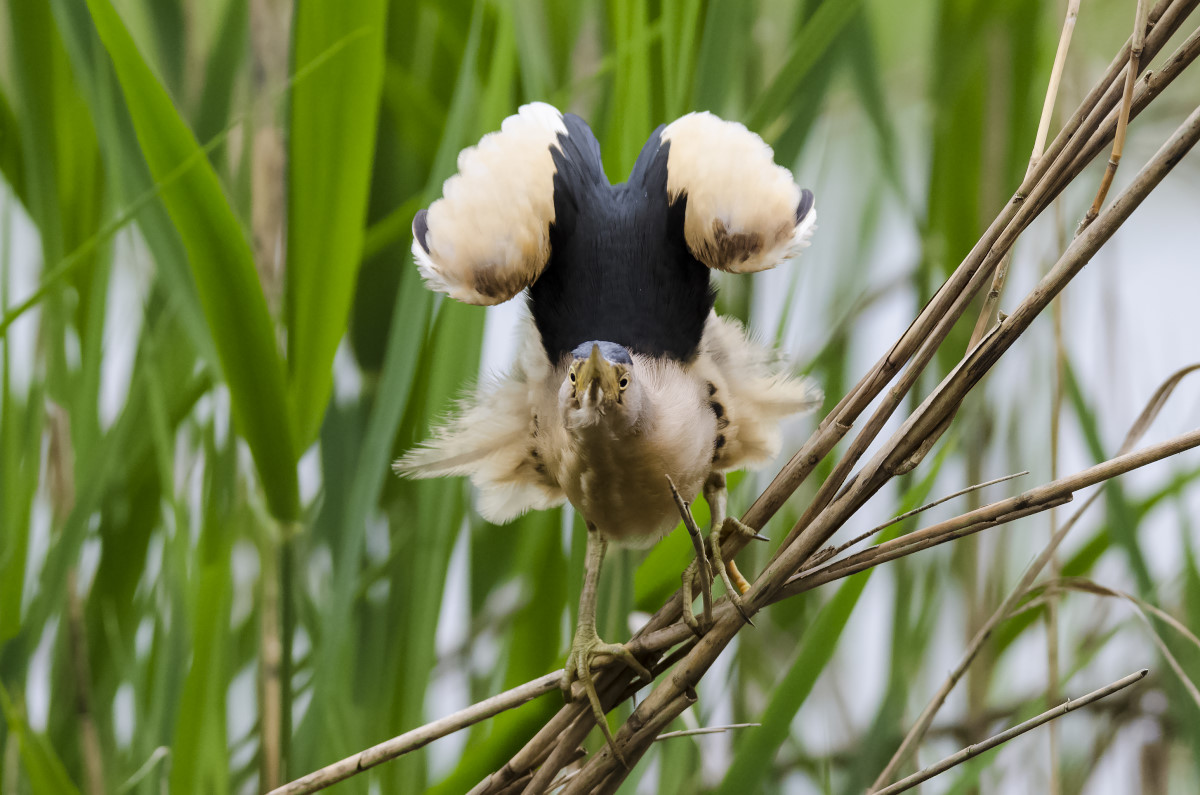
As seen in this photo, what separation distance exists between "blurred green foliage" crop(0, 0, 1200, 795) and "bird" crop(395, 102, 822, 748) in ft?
0.09

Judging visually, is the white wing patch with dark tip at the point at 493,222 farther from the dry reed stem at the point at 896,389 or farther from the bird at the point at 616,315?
the dry reed stem at the point at 896,389

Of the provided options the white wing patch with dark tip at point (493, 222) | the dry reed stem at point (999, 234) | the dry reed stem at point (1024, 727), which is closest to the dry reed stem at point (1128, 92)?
the dry reed stem at point (999, 234)

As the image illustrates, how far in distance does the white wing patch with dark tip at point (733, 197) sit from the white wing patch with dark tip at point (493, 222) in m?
0.09

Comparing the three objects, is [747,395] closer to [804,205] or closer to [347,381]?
[804,205]

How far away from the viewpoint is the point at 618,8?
592mm

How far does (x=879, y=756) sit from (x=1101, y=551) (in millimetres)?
296

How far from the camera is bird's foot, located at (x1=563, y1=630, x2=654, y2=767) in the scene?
479mm

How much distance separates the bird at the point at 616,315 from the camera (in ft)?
1.83

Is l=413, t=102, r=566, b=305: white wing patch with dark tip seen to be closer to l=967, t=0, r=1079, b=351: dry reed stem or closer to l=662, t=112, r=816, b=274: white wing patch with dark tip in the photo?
l=662, t=112, r=816, b=274: white wing patch with dark tip

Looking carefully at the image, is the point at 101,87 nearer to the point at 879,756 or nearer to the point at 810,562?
the point at 810,562

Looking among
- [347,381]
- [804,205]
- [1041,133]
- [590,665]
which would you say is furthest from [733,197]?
[347,381]

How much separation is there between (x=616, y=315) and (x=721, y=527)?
5.8 inches

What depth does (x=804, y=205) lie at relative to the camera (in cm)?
61

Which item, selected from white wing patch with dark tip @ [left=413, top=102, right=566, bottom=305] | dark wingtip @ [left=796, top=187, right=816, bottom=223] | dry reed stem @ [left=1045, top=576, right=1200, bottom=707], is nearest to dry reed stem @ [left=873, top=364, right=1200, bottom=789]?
dry reed stem @ [left=1045, top=576, right=1200, bottom=707]
